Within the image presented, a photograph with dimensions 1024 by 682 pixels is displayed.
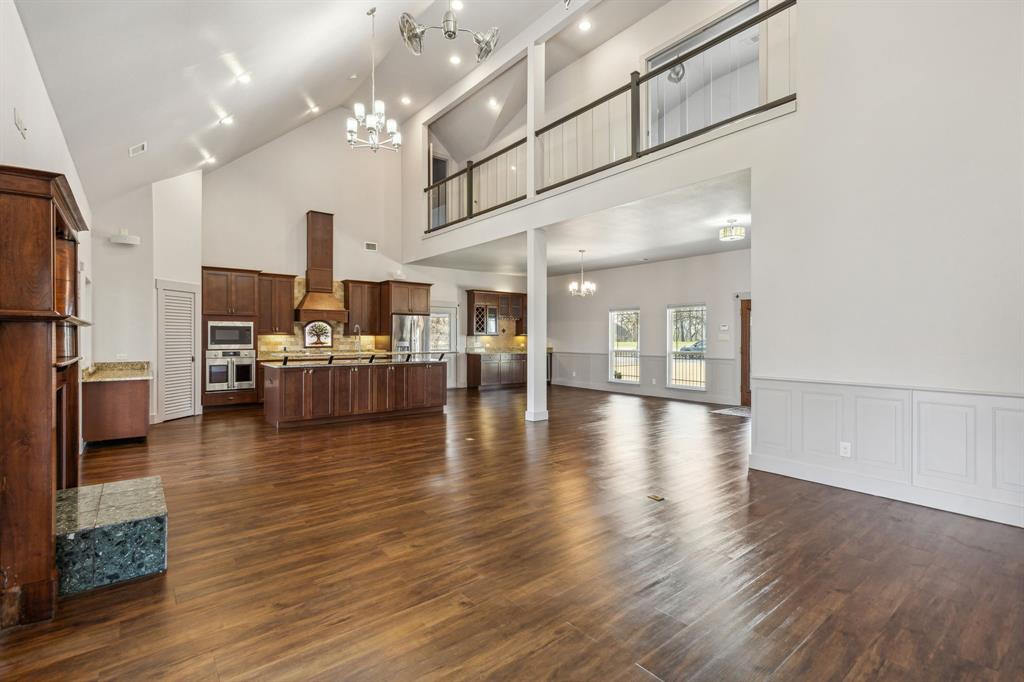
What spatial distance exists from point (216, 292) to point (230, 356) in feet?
3.76

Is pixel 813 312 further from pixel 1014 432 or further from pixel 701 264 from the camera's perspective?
pixel 701 264

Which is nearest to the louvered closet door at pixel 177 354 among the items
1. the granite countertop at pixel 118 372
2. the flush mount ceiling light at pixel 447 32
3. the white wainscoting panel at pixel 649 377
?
the granite countertop at pixel 118 372

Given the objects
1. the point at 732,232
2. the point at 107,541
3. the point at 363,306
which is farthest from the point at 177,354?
the point at 732,232

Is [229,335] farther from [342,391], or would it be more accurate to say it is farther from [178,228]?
[342,391]

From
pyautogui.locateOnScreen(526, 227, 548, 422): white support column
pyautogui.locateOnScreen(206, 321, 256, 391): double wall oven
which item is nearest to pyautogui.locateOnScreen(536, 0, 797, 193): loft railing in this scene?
pyautogui.locateOnScreen(526, 227, 548, 422): white support column

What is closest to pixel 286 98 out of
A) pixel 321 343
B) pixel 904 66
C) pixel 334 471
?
pixel 321 343

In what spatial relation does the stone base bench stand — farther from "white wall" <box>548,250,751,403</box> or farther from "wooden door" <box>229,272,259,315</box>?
"white wall" <box>548,250,751,403</box>

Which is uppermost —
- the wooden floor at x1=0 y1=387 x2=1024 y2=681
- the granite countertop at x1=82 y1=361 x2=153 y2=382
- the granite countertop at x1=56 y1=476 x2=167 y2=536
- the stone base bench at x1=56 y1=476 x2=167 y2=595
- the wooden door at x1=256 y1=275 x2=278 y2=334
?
the wooden door at x1=256 y1=275 x2=278 y2=334

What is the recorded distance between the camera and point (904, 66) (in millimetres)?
3766

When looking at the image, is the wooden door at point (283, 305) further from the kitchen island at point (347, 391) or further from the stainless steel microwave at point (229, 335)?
the kitchen island at point (347, 391)

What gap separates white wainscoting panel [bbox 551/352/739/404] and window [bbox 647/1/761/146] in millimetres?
4355

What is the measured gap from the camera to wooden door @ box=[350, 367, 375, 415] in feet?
23.2

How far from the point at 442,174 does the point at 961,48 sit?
9.57 m

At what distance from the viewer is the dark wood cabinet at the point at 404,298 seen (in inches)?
399
